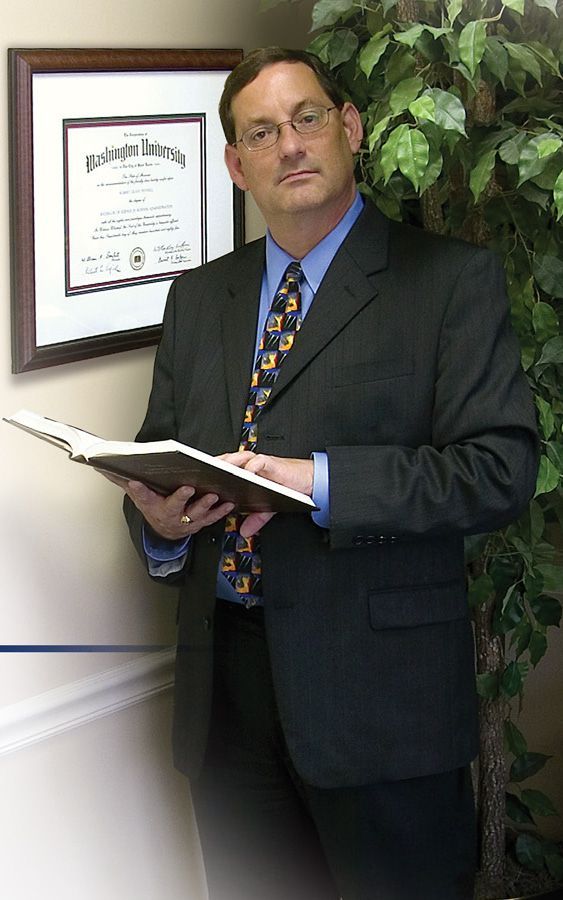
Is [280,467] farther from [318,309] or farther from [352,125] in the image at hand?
[352,125]

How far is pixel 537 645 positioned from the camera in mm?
2340

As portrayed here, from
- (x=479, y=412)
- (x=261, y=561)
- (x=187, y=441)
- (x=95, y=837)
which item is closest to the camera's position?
(x=479, y=412)

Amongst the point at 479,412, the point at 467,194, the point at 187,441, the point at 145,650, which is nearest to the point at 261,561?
the point at 187,441

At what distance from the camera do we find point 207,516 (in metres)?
1.83

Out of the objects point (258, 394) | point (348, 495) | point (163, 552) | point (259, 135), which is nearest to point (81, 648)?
point (163, 552)

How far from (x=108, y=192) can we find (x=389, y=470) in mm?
708

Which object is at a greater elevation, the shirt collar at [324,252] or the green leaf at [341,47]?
the green leaf at [341,47]

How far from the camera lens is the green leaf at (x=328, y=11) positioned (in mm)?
2096

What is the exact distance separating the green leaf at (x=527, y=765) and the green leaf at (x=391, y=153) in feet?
4.16

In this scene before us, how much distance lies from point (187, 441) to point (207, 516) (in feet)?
0.72

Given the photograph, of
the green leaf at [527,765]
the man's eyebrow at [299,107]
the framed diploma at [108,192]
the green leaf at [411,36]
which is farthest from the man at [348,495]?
the green leaf at [527,765]

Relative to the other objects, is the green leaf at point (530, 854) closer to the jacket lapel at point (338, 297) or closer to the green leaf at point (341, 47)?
the jacket lapel at point (338, 297)

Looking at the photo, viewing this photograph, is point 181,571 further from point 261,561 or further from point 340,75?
point 340,75

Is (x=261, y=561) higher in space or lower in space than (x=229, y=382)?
lower
